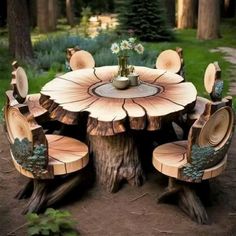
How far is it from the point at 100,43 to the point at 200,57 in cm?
225

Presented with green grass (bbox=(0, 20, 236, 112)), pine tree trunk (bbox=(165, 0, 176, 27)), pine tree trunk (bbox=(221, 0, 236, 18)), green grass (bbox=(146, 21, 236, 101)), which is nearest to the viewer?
green grass (bbox=(0, 20, 236, 112))

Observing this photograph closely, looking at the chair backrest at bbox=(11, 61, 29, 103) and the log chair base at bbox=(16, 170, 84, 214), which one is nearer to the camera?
the log chair base at bbox=(16, 170, 84, 214)

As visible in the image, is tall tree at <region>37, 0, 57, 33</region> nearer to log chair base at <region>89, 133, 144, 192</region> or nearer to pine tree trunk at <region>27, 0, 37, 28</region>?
pine tree trunk at <region>27, 0, 37, 28</region>

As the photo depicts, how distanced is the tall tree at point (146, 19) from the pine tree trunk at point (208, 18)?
85cm

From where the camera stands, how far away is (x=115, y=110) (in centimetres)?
390

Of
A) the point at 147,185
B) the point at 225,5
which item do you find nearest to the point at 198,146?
the point at 147,185

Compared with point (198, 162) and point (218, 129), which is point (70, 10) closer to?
point (218, 129)

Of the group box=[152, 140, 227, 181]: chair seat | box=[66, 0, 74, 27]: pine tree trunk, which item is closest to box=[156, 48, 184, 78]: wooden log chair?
box=[152, 140, 227, 181]: chair seat

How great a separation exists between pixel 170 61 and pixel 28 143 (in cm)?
→ 276

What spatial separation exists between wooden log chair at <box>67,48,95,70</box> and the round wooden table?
0.96 meters

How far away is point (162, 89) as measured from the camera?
4562 mm

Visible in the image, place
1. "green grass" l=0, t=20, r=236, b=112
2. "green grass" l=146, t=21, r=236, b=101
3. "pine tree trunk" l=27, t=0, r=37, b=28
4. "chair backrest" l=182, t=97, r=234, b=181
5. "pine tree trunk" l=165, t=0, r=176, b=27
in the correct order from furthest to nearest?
"pine tree trunk" l=27, t=0, r=37, b=28
"pine tree trunk" l=165, t=0, r=176, b=27
"green grass" l=146, t=21, r=236, b=101
"green grass" l=0, t=20, r=236, b=112
"chair backrest" l=182, t=97, r=234, b=181

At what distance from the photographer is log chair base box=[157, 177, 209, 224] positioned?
12.2ft

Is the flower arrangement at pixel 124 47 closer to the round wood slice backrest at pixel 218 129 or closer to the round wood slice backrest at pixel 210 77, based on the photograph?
the round wood slice backrest at pixel 210 77
